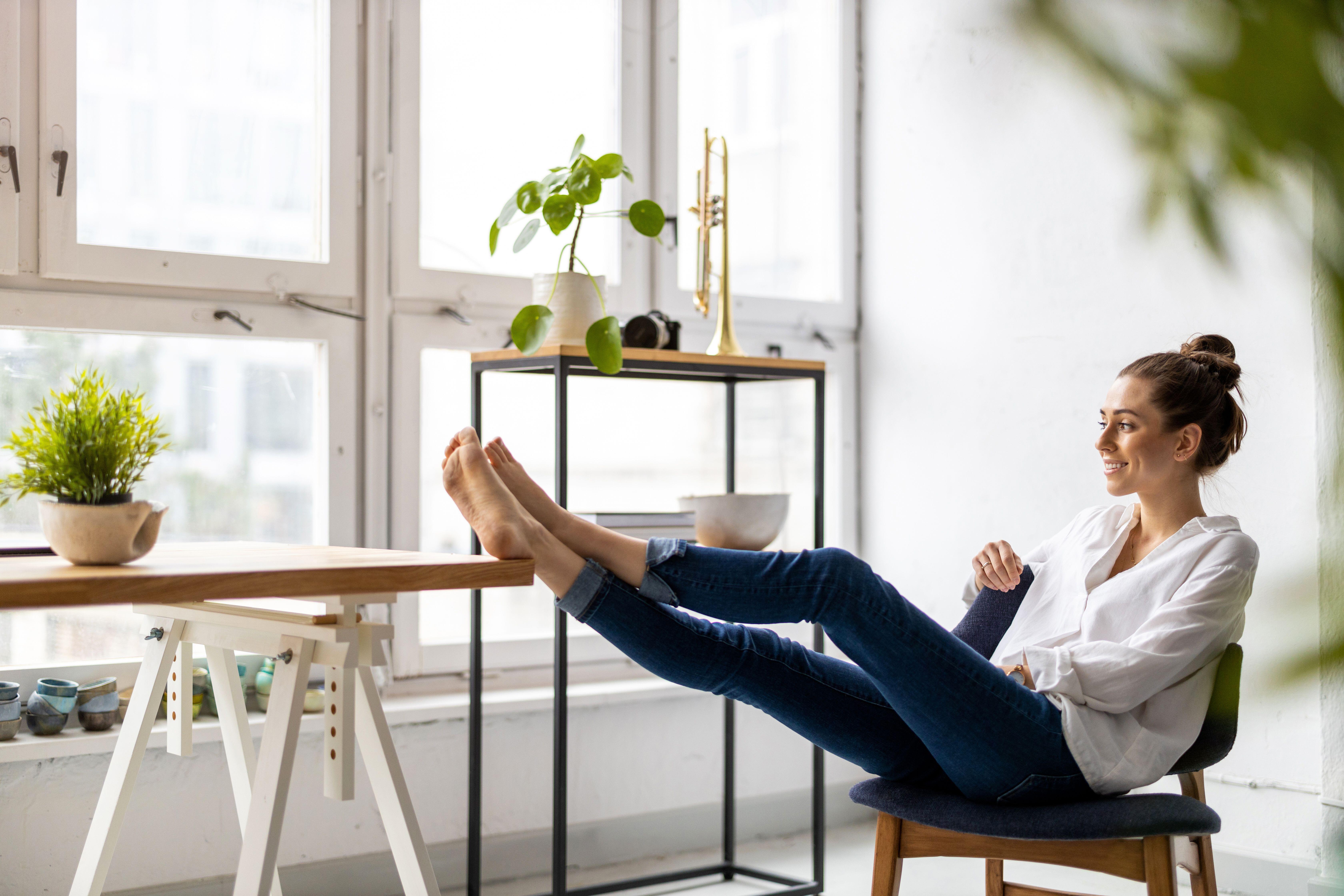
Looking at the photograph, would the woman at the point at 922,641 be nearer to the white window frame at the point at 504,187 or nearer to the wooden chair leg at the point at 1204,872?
the wooden chair leg at the point at 1204,872

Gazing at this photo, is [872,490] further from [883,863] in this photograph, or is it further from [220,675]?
[220,675]

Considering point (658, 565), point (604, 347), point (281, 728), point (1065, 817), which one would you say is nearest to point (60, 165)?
point (604, 347)

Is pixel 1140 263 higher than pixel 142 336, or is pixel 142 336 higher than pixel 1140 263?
pixel 142 336

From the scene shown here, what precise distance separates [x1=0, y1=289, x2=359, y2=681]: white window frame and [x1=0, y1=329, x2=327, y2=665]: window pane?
0.08 feet

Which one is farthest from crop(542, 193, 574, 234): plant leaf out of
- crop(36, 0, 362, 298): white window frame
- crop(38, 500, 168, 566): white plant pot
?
crop(38, 500, 168, 566): white plant pot

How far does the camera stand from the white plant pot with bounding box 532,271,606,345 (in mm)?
2172

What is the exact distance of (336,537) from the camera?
7.70 ft

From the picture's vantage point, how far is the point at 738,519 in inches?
89.7

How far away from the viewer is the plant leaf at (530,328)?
2.04 meters

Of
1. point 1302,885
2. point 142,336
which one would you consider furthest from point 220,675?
point 1302,885

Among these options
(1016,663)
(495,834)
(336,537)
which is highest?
(336,537)

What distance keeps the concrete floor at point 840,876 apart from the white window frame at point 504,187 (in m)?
1.23

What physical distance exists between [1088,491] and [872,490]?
0.63 m

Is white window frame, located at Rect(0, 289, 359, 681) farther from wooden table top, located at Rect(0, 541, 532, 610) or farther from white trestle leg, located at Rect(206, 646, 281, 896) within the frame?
wooden table top, located at Rect(0, 541, 532, 610)
